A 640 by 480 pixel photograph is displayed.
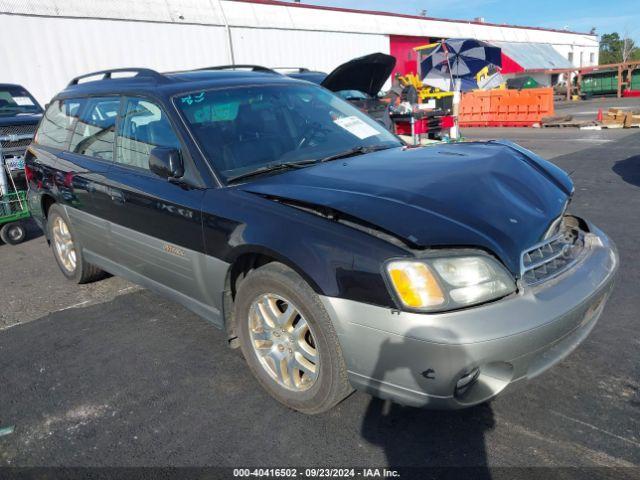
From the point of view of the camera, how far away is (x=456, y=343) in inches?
80.5

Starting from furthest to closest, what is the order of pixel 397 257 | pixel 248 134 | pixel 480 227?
pixel 248 134 → pixel 480 227 → pixel 397 257

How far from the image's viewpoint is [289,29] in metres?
24.5

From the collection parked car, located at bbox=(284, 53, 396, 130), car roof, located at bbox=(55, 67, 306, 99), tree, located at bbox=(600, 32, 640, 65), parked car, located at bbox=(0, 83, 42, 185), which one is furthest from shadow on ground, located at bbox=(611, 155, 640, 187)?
tree, located at bbox=(600, 32, 640, 65)

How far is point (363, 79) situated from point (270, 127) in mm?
6610

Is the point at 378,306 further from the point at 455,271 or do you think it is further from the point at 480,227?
the point at 480,227

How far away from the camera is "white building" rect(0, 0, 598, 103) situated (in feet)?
53.8

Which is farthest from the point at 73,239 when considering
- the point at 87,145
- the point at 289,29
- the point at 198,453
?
the point at 289,29

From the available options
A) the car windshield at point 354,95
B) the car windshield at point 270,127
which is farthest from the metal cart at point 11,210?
the car windshield at point 354,95

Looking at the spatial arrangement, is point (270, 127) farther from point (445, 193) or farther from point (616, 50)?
point (616, 50)

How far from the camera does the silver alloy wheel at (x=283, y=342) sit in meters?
2.58

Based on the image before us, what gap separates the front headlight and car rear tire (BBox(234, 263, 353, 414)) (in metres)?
0.42

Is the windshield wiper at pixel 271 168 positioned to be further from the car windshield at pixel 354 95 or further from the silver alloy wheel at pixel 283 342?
the car windshield at pixel 354 95

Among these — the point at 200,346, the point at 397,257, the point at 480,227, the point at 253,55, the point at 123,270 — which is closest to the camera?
the point at 397,257

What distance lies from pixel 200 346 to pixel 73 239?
1.81 meters
